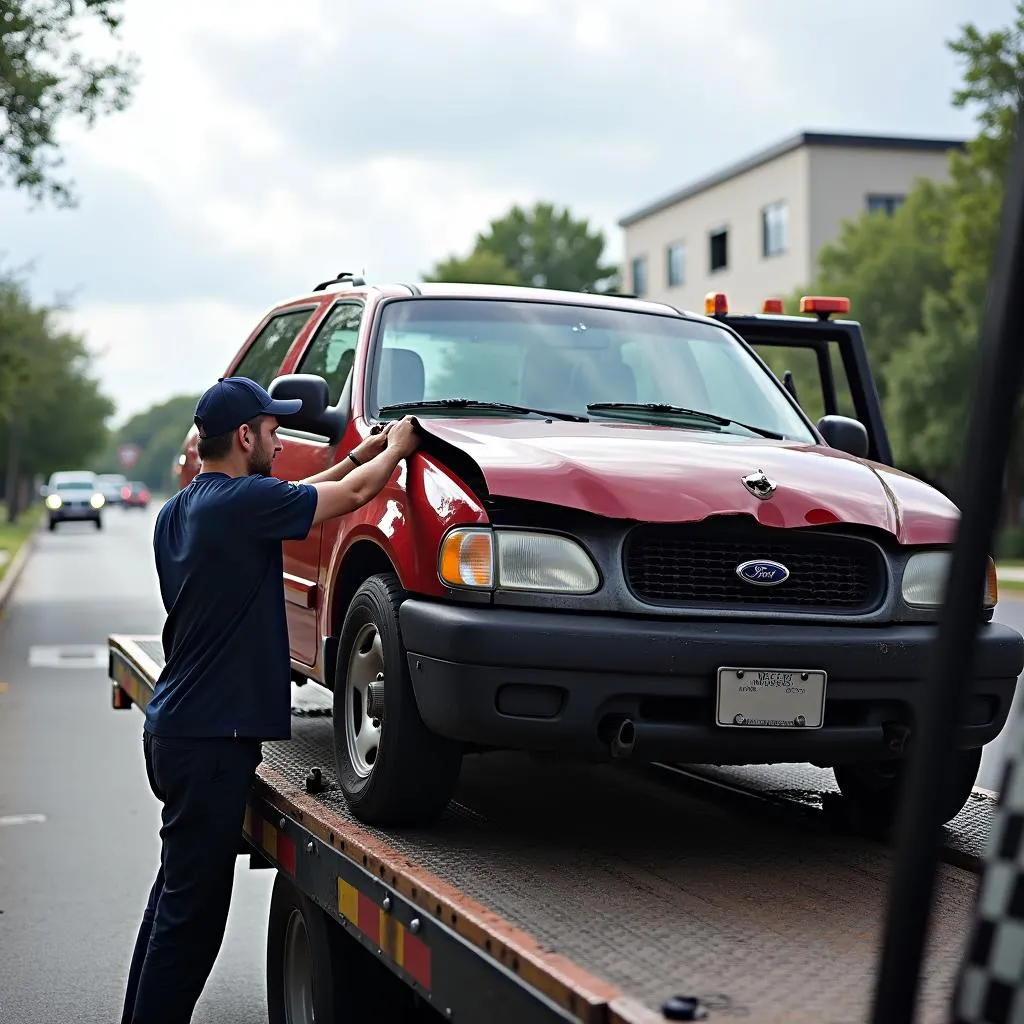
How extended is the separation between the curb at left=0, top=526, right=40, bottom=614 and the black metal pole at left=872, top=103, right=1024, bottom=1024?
2149 centimetres

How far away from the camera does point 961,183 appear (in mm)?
29438

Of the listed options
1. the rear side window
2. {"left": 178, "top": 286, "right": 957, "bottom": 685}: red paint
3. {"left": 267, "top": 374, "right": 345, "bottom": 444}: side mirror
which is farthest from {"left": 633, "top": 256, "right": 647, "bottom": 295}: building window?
{"left": 178, "top": 286, "right": 957, "bottom": 685}: red paint

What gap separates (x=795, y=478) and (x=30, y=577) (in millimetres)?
27396

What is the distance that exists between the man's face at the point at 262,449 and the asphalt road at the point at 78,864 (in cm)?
187

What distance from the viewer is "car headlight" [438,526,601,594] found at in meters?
4.16

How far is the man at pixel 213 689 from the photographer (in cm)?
437

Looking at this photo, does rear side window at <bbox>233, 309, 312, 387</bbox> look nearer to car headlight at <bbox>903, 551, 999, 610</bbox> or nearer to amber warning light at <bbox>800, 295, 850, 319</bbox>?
amber warning light at <bbox>800, 295, 850, 319</bbox>

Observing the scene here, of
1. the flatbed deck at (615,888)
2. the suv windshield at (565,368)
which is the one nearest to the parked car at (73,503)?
the suv windshield at (565,368)

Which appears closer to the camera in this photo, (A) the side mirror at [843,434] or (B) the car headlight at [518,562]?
(B) the car headlight at [518,562]

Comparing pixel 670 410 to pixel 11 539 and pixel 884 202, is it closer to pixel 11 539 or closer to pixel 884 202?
pixel 11 539

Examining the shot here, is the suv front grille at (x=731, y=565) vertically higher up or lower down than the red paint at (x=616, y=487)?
lower down

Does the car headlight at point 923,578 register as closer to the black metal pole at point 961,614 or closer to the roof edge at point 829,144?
the black metal pole at point 961,614

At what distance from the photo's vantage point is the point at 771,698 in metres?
4.07

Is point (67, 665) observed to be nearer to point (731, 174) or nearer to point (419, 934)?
point (419, 934)
